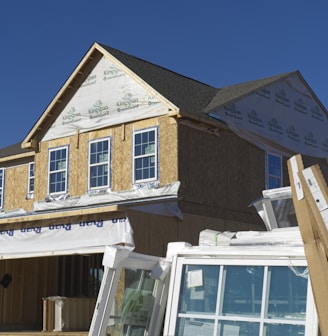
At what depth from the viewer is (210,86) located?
72.3ft

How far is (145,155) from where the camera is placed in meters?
17.3

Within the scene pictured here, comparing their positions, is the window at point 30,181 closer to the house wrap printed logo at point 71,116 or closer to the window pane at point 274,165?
the house wrap printed logo at point 71,116

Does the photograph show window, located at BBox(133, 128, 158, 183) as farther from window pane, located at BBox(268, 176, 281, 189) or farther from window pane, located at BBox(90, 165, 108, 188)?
window pane, located at BBox(268, 176, 281, 189)

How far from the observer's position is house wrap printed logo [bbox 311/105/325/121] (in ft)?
71.5

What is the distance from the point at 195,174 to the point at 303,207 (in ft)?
39.6

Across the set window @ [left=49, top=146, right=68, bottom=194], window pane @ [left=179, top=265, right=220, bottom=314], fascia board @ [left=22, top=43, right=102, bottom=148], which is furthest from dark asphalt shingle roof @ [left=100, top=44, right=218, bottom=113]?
window pane @ [left=179, top=265, right=220, bottom=314]

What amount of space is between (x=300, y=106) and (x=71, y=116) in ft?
26.3

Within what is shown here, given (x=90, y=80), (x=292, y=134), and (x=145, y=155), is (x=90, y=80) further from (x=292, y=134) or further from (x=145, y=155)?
(x=292, y=134)

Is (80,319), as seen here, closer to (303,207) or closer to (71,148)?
(71,148)

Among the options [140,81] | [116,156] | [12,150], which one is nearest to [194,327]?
[116,156]

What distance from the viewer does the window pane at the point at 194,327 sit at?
18.8 feet

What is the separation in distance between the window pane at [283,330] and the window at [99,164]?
12.8 metres

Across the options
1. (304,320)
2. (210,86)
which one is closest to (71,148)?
(210,86)

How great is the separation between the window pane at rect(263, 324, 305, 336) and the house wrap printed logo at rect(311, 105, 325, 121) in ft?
56.3
